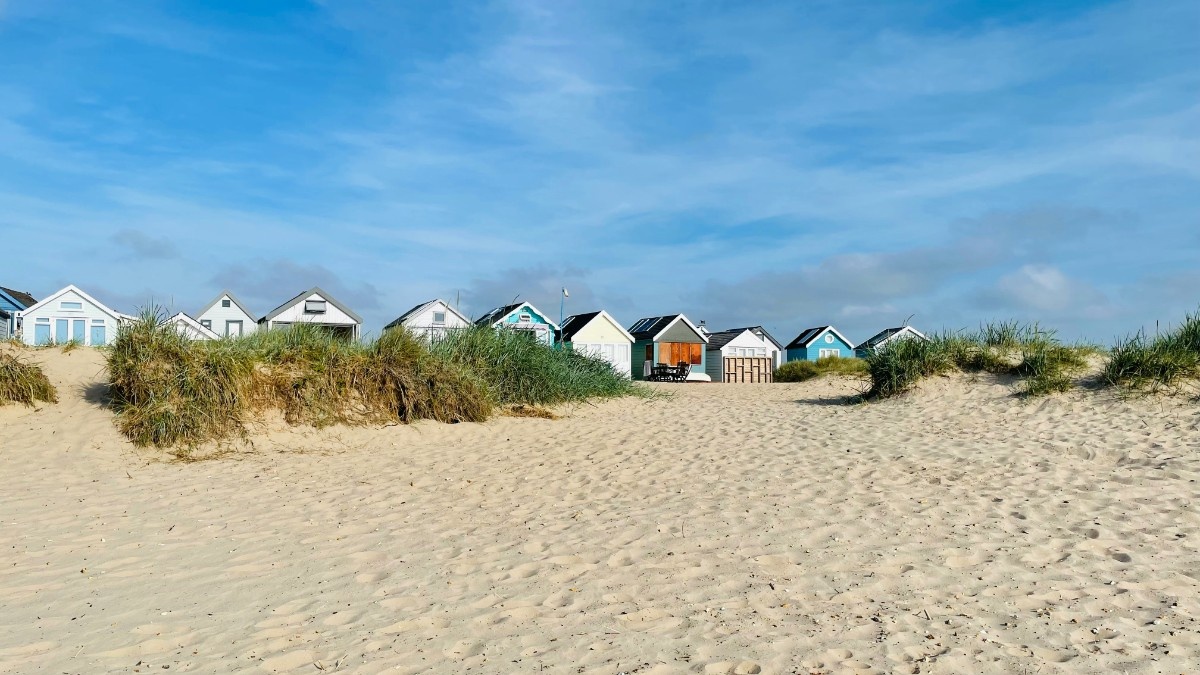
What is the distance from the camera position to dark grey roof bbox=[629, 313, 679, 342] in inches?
1646

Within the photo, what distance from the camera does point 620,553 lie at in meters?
5.53

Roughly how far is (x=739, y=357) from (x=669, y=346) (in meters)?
4.27

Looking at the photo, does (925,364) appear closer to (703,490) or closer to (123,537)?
(703,490)

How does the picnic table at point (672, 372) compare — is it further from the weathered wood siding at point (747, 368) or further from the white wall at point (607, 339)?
the weathered wood siding at point (747, 368)

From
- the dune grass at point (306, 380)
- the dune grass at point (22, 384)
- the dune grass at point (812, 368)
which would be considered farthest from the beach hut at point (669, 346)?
the dune grass at point (22, 384)

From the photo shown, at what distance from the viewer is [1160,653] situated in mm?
3721

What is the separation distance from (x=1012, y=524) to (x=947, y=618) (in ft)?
7.20

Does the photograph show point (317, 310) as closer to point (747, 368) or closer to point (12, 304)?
point (12, 304)

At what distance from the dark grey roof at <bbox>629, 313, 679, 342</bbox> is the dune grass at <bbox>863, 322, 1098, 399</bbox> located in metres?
26.5

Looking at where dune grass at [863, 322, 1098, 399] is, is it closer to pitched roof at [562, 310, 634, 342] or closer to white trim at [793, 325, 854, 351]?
pitched roof at [562, 310, 634, 342]

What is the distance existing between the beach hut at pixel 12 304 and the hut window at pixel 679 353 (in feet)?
87.7

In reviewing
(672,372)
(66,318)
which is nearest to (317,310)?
(66,318)

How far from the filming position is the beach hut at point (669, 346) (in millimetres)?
A: 41344

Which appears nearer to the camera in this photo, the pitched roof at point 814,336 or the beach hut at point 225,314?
the beach hut at point 225,314
